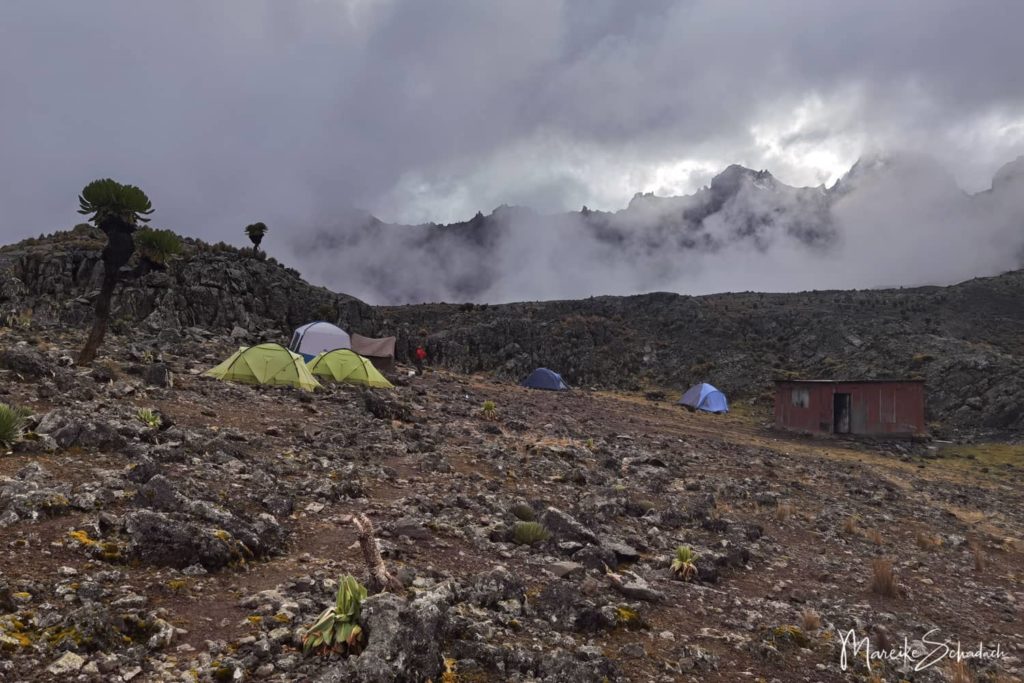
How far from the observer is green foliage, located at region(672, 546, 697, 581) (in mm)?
8977

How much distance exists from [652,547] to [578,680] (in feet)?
17.8

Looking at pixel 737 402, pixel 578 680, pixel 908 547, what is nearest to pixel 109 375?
pixel 578 680

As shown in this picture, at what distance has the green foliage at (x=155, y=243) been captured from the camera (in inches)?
773

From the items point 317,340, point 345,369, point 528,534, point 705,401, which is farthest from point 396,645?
point 705,401

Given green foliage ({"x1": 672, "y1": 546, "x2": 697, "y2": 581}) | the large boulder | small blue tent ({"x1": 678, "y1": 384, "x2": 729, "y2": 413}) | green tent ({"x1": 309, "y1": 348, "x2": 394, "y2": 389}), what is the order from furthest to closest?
1. small blue tent ({"x1": 678, "y1": 384, "x2": 729, "y2": 413})
2. green tent ({"x1": 309, "y1": 348, "x2": 394, "y2": 389})
3. green foliage ({"x1": 672, "y1": 546, "x2": 697, "y2": 581})
4. the large boulder

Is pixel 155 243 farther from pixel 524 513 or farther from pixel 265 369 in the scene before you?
pixel 524 513

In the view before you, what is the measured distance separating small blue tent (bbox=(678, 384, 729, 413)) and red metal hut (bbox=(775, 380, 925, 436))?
313 inches

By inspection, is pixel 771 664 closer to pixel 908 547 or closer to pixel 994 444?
pixel 908 547

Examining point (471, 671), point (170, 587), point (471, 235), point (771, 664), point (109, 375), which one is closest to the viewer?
point (471, 671)

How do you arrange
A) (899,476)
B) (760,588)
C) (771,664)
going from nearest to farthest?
1. (771,664)
2. (760,588)
3. (899,476)

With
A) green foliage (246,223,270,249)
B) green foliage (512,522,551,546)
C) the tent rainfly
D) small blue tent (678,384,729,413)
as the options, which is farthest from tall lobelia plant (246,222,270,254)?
green foliage (512,522,551,546)

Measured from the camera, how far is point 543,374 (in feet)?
161

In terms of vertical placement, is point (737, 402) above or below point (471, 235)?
below

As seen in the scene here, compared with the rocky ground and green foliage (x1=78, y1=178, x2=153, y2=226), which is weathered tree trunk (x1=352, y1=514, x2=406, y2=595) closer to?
the rocky ground
